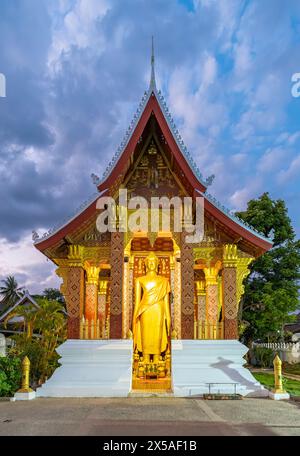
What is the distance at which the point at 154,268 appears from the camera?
1342 cm

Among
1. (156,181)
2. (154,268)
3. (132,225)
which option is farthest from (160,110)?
(154,268)

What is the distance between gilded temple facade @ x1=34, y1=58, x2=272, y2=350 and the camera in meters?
11.6

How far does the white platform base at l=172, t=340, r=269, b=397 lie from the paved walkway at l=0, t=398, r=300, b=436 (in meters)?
0.72

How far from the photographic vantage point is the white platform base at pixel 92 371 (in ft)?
34.2

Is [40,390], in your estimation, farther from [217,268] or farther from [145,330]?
[217,268]

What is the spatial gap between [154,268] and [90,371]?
3.69 metres

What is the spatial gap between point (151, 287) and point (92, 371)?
3.17 metres

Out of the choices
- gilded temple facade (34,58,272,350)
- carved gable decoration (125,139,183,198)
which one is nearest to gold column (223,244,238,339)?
gilded temple facade (34,58,272,350)

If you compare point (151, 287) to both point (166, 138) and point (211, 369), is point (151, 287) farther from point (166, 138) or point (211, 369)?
point (166, 138)

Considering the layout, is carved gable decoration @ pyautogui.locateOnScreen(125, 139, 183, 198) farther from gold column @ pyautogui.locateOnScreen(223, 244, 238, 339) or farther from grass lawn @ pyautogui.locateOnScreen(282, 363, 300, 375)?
grass lawn @ pyautogui.locateOnScreen(282, 363, 300, 375)

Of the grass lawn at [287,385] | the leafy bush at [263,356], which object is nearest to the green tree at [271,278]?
the leafy bush at [263,356]

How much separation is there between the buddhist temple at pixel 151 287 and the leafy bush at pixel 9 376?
781 mm
